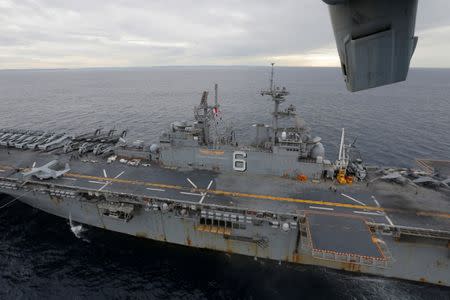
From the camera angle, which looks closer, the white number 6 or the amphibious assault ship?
the amphibious assault ship

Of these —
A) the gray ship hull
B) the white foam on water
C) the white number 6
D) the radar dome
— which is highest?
the radar dome

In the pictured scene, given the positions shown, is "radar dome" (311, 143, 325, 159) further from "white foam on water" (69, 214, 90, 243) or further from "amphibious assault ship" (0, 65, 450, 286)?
"white foam on water" (69, 214, 90, 243)

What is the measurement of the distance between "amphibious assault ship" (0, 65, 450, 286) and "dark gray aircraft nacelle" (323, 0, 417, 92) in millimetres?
13051

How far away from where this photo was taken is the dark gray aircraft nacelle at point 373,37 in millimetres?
4355

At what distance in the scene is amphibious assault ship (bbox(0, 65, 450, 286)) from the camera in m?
18.2

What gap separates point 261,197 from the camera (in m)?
22.1

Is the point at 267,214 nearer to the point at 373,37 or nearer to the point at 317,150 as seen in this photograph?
the point at 317,150

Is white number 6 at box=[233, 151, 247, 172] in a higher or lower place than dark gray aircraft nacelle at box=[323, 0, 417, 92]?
lower

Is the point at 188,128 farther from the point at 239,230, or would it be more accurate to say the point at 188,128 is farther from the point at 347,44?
the point at 347,44

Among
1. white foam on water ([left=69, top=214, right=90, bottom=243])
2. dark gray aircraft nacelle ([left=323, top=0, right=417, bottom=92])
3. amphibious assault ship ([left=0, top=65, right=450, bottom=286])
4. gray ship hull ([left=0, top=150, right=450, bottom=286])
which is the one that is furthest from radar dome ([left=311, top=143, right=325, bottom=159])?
white foam on water ([left=69, top=214, right=90, bottom=243])

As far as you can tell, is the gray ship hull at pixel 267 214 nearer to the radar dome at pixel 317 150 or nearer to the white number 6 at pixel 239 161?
the white number 6 at pixel 239 161

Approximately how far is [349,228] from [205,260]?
38.3 feet

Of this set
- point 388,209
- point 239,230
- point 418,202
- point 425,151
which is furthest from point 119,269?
point 425,151

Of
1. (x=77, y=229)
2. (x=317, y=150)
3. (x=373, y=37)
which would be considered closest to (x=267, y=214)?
(x=317, y=150)
